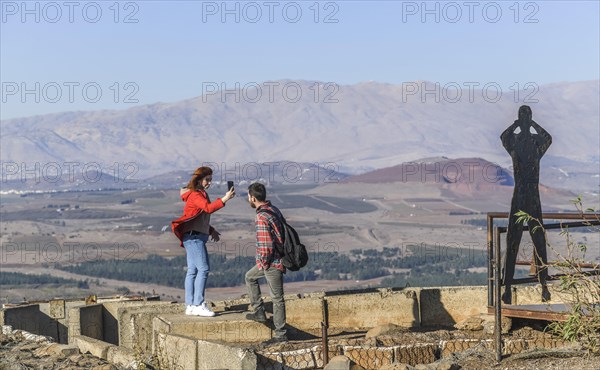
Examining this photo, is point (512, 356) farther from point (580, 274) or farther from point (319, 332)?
point (319, 332)

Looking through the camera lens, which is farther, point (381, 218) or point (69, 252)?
point (381, 218)

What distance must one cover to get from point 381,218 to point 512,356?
16358 centimetres

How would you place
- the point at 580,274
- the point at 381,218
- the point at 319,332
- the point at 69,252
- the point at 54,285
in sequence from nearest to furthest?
the point at 580,274 < the point at 319,332 < the point at 54,285 < the point at 69,252 < the point at 381,218

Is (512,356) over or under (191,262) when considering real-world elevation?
under

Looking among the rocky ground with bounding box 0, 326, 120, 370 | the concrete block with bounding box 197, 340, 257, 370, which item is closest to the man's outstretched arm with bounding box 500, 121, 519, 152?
the concrete block with bounding box 197, 340, 257, 370

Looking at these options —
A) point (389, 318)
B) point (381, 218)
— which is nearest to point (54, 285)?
point (381, 218)

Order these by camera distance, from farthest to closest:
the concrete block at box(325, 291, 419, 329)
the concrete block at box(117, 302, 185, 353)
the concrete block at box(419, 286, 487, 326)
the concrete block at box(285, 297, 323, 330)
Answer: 1. the concrete block at box(419, 286, 487, 326)
2. the concrete block at box(325, 291, 419, 329)
3. the concrete block at box(285, 297, 323, 330)
4. the concrete block at box(117, 302, 185, 353)

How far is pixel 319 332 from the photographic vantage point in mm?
13922

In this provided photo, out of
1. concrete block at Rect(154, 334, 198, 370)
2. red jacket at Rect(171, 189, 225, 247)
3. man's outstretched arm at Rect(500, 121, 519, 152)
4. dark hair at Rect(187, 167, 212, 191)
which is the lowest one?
concrete block at Rect(154, 334, 198, 370)

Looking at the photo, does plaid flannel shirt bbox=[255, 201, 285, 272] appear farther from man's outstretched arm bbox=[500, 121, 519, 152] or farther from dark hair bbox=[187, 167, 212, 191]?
man's outstretched arm bbox=[500, 121, 519, 152]

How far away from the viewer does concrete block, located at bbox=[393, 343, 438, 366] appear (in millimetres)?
11797

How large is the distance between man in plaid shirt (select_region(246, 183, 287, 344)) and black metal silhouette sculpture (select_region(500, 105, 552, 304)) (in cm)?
216

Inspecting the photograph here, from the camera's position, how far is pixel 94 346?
43.2 ft

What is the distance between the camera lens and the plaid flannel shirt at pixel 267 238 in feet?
38.3
